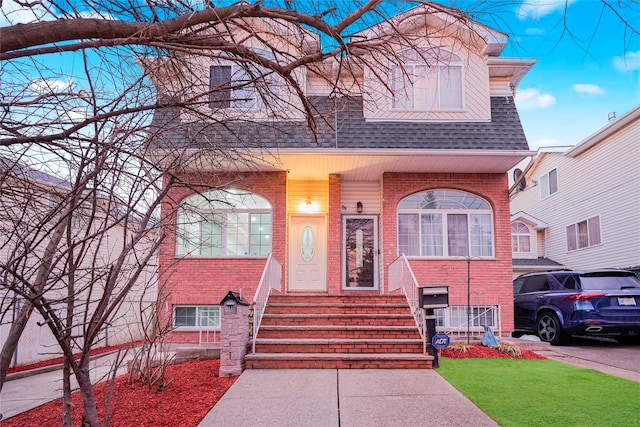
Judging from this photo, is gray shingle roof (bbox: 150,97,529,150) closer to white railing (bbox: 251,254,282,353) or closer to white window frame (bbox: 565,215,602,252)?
white railing (bbox: 251,254,282,353)

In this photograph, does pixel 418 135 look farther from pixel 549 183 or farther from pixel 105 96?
pixel 549 183

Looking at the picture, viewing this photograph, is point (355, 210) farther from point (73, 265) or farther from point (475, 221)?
point (73, 265)

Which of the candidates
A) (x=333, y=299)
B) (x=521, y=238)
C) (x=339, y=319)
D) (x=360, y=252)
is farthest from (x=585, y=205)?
(x=339, y=319)

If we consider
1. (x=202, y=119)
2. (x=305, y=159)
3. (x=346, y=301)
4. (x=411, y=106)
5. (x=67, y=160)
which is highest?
(x=411, y=106)

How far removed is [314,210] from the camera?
471 inches

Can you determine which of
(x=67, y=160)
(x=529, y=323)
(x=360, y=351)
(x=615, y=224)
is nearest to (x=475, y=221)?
(x=529, y=323)

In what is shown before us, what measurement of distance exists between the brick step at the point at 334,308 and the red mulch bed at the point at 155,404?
2.33 metres

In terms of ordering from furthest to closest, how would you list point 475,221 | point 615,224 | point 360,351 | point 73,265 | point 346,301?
point 615,224, point 475,221, point 346,301, point 360,351, point 73,265

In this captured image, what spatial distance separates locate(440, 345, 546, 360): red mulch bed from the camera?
8.47m

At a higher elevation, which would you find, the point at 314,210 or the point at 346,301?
the point at 314,210

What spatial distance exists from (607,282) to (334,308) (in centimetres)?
583

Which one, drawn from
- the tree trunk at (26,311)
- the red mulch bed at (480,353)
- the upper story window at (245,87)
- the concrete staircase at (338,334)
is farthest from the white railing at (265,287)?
the tree trunk at (26,311)

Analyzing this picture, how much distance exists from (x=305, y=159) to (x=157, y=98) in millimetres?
6293

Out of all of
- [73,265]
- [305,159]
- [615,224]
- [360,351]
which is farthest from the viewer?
[615,224]
